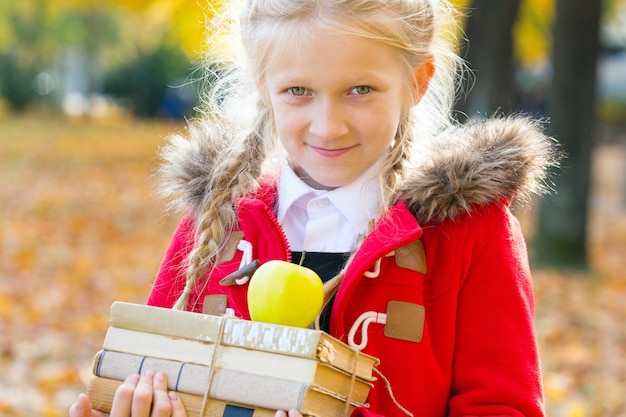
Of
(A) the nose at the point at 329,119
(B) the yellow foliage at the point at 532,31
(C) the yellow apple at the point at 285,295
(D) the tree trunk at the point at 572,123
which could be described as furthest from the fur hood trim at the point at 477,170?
(B) the yellow foliage at the point at 532,31

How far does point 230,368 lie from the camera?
1.67m

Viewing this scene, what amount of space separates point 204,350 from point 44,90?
112 ft

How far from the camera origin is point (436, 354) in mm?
1952

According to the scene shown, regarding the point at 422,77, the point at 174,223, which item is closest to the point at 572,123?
the point at 174,223

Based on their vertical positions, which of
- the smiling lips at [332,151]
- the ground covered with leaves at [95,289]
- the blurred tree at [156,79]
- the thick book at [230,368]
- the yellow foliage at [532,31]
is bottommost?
the thick book at [230,368]

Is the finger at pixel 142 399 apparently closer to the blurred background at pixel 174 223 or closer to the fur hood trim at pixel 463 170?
the fur hood trim at pixel 463 170

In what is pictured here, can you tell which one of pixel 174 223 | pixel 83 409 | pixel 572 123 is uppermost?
pixel 572 123

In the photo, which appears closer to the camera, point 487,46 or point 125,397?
point 125,397

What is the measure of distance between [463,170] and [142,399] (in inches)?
34.0

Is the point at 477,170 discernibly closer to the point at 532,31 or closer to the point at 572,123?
the point at 572,123

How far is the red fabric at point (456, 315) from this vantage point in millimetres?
1896

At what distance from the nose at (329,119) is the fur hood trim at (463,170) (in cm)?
25

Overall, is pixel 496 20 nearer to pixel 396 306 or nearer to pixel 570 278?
pixel 570 278

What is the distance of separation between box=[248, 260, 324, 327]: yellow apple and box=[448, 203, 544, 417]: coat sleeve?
34 centimetres
